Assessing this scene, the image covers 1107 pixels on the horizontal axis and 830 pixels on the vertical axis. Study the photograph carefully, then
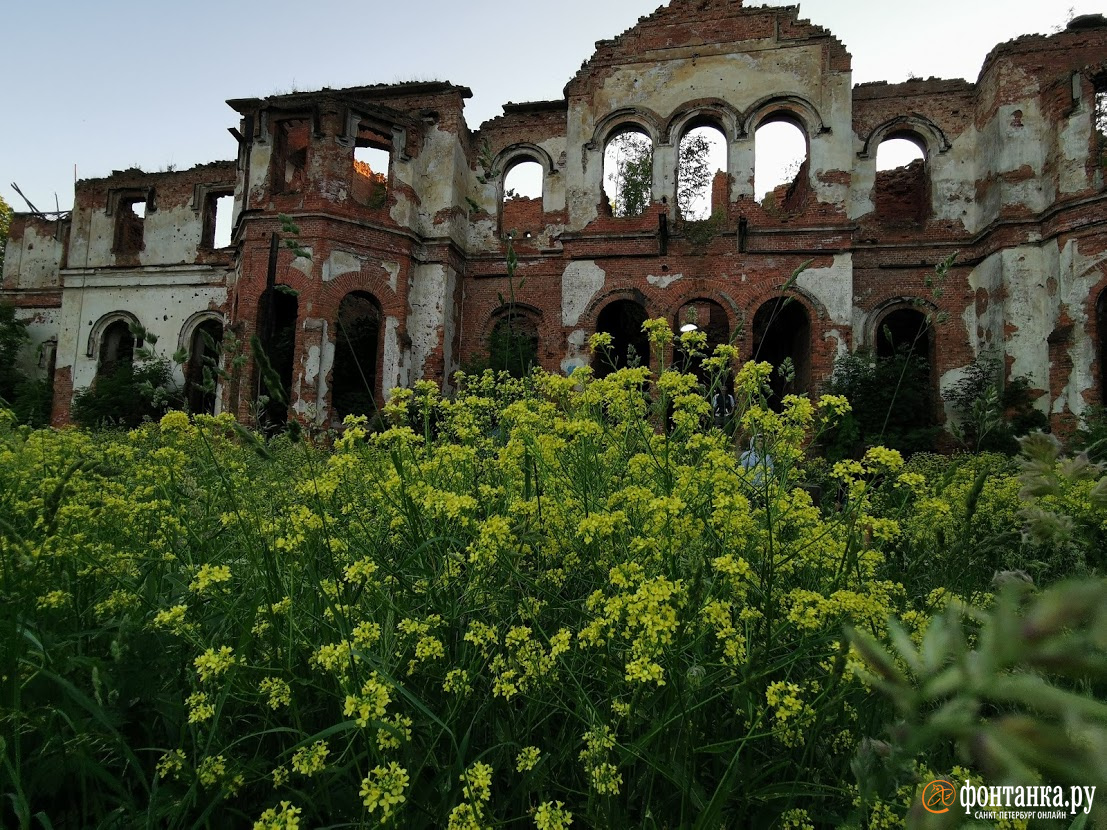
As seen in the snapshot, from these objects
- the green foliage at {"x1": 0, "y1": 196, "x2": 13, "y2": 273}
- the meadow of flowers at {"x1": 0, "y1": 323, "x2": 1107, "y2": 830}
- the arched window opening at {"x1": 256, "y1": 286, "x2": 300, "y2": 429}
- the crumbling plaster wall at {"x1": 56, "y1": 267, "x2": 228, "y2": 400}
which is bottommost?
the meadow of flowers at {"x1": 0, "y1": 323, "x2": 1107, "y2": 830}

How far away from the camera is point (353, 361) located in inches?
625

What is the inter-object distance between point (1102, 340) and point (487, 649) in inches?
662

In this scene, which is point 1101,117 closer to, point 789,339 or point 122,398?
point 789,339

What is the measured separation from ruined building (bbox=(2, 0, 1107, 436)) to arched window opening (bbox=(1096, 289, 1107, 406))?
0.07 metres

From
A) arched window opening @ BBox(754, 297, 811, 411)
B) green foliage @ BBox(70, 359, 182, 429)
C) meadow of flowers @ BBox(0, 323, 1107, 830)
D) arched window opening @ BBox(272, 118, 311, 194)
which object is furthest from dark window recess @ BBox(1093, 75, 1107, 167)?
green foliage @ BBox(70, 359, 182, 429)

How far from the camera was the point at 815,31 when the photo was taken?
14.8 metres

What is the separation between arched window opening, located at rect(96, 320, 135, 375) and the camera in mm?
20125

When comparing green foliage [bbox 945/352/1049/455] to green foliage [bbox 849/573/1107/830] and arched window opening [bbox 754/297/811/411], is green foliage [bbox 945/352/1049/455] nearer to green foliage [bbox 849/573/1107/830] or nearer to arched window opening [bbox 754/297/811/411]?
arched window opening [bbox 754/297/811/411]

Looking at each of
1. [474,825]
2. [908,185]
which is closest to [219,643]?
[474,825]

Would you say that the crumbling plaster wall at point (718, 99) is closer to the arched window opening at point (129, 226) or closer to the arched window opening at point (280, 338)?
the arched window opening at point (280, 338)

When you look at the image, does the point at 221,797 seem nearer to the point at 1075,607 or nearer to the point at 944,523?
the point at 1075,607

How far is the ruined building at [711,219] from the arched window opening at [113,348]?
601 centimetres

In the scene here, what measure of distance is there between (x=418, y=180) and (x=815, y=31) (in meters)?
9.93

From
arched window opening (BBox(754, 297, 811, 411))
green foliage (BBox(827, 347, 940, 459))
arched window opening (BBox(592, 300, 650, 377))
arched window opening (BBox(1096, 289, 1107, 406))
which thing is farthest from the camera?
arched window opening (BBox(592, 300, 650, 377))
